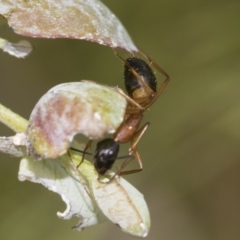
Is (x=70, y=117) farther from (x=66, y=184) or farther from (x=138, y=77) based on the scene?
(x=138, y=77)

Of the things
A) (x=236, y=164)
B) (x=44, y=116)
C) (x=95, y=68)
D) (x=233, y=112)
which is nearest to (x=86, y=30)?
(x=44, y=116)

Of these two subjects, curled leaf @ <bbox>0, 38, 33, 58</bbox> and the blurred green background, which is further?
the blurred green background

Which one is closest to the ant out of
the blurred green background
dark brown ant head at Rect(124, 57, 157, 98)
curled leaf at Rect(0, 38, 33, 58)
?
dark brown ant head at Rect(124, 57, 157, 98)

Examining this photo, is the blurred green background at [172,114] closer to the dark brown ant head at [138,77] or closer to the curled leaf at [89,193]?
the dark brown ant head at [138,77]

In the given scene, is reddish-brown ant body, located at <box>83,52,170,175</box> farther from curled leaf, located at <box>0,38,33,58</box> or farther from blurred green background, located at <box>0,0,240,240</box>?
blurred green background, located at <box>0,0,240,240</box>

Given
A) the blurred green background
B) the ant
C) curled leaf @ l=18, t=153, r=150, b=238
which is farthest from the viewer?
the blurred green background

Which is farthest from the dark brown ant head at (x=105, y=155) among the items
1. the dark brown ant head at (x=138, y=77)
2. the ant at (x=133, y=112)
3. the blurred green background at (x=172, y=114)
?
the blurred green background at (x=172, y=114)
